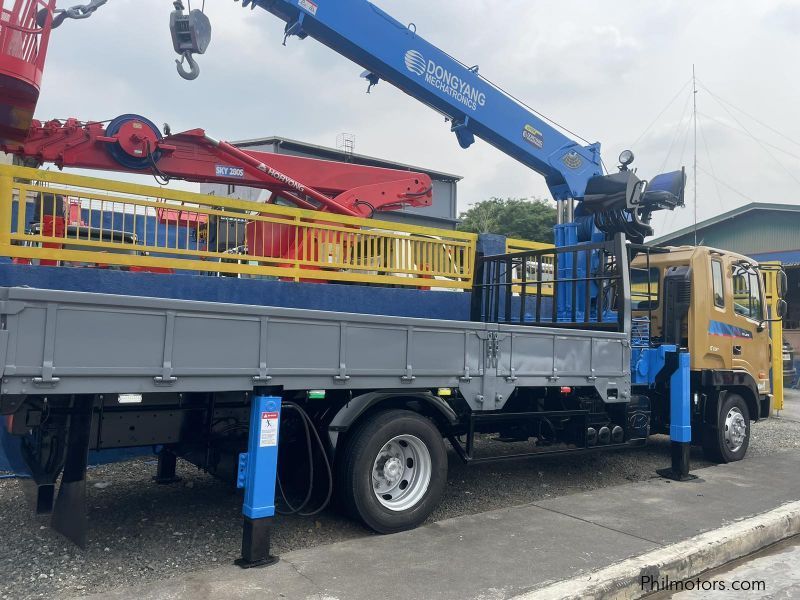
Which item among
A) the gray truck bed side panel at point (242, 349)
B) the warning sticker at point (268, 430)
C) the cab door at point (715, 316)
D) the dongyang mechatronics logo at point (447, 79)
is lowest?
the warning sticker at point (268, 430)

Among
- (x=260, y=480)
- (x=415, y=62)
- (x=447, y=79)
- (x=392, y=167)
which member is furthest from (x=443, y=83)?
(x=392, y=167)

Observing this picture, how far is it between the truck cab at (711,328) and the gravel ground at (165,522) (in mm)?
1163

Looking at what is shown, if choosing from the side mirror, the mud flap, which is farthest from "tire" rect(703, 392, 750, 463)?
the mud flap

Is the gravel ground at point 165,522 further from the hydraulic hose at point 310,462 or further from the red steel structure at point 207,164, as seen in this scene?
the red steel structure at point 207,164

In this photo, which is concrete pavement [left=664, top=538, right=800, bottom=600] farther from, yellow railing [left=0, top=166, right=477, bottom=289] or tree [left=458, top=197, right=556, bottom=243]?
tree [left=458, top=197, right=556, bottom=243]

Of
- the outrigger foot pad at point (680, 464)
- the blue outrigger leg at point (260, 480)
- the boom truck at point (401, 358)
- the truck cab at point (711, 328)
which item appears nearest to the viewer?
the boom truck at point (401, 358)

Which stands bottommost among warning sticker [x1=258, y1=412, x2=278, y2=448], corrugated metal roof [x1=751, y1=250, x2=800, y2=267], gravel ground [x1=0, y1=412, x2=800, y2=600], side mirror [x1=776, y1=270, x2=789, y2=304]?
gravel ground [x1=0, y1=412, x2=800, y2=600]

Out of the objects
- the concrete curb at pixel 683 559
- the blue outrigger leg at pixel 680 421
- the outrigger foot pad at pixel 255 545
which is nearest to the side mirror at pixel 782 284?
the blue outrigger leg at pixel 680 421

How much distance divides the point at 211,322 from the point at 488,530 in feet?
9.02

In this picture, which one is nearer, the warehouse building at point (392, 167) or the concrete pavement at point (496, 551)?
the concrete pavement at point (496, 551)

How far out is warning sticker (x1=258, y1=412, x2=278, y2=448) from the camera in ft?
14.0

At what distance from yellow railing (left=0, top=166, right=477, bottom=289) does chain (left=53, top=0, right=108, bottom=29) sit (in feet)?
4.12

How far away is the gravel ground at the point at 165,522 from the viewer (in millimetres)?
4133

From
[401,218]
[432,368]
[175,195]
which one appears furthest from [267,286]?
[401,218]
